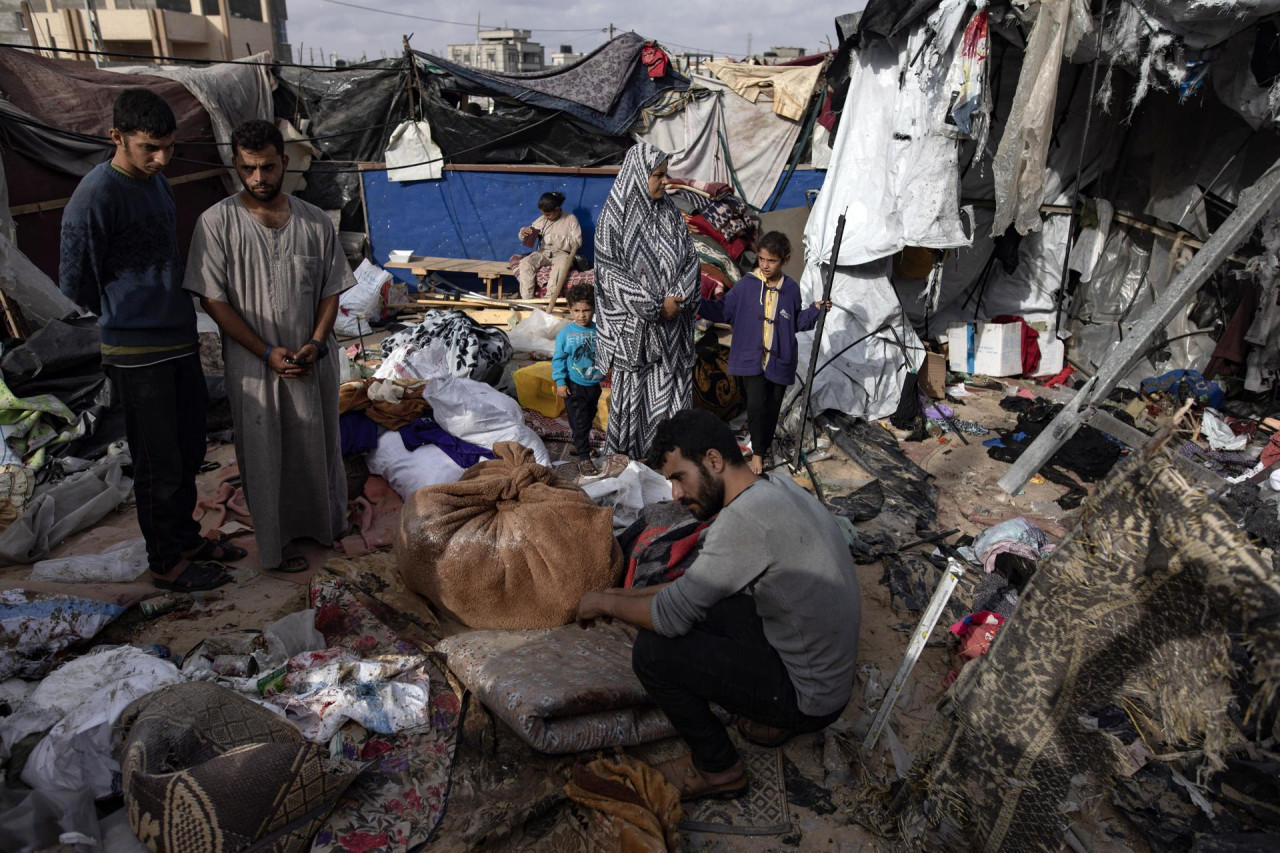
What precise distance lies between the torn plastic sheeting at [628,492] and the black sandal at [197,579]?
1800 millimetres

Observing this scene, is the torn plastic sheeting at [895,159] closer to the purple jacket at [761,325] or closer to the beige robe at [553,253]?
the purple jacket at [761,325]

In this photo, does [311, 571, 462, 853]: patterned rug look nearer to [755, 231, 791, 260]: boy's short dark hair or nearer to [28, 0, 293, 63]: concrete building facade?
[755, 231, 791, 260]: boy's short dark hair

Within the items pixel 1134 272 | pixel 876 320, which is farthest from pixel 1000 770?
pixel 1134 272

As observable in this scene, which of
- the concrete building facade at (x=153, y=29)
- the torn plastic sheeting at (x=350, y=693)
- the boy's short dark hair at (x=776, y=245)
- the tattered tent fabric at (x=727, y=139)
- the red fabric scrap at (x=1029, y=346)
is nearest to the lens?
the torn plastic sheeting at (x=350, y=693)

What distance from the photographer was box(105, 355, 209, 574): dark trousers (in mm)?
3254

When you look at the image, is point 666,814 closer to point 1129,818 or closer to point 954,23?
point 1129,818

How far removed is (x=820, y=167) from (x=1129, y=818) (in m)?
7.96

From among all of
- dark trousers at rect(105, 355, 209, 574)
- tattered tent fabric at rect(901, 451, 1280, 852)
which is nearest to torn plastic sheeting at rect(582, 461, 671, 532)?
dark trousers at rect(105, 355, 209, 574)

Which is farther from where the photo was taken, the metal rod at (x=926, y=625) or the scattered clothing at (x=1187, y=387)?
the scattered clothing at (x=1187, y=387)

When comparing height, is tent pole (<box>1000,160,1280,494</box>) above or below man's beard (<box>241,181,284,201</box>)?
below

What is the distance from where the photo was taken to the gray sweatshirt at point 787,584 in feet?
7.34

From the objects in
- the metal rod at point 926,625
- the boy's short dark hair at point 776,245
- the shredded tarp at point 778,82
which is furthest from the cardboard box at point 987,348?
the metal rod at point 926,625

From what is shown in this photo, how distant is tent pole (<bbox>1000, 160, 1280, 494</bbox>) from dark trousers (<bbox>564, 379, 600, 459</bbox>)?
9.08 ft

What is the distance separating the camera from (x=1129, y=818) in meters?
2.61
